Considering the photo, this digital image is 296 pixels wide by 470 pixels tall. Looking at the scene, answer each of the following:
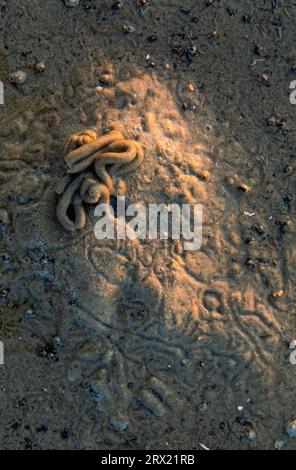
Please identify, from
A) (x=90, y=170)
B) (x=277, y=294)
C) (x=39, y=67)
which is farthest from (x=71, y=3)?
(x=277, y=294)

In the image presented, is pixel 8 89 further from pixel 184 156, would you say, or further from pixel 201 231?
pixel 201 231

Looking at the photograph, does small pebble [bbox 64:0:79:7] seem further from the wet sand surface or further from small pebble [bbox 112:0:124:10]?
small pebble [bbox 112:0:124:10]

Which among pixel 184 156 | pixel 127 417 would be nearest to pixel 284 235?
pixel 184 156

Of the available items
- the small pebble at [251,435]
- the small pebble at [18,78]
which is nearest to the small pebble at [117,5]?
the small pebble at [18,78]

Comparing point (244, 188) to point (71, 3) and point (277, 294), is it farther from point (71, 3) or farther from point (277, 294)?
point (71, 3)

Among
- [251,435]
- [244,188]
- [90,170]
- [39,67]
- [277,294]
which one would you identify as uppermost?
[39,67]

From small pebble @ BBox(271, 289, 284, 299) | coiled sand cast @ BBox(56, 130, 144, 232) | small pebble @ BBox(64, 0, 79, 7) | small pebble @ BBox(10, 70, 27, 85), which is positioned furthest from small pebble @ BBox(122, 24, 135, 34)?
small pebble @ BBox(271, 289, 284, 299)
